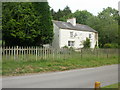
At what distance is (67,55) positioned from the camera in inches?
726

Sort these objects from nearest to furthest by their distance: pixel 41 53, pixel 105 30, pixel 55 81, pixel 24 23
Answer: pixel 55 81
pixel 41 53
pixel 24 23
pixel 105 30

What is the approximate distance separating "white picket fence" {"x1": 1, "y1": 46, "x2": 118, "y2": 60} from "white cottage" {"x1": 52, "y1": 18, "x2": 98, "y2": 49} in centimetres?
1357

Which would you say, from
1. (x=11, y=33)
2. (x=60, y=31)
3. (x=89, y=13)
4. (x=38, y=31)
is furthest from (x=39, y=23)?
(x=89, y=13)

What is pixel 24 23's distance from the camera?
24.0m

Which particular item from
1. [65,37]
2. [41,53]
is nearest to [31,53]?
[41,53]

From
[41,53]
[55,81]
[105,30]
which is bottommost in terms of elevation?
[55,81]

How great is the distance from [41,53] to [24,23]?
944cm

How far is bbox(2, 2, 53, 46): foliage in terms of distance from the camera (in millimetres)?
23516

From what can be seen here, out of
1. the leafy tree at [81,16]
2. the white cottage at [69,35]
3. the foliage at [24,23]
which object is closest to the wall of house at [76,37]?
the white cottage at [69,35]

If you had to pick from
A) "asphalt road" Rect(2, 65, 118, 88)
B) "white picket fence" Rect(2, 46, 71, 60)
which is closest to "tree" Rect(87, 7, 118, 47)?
"white picket fence" Rect(2, 46, 71, 60)

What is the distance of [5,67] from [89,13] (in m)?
67.9

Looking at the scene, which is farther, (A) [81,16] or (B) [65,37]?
(A) [81,16]

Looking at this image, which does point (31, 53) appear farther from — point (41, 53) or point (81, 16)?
point (81, 16)

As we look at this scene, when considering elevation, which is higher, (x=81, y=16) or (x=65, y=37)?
(x=81, y=16)
